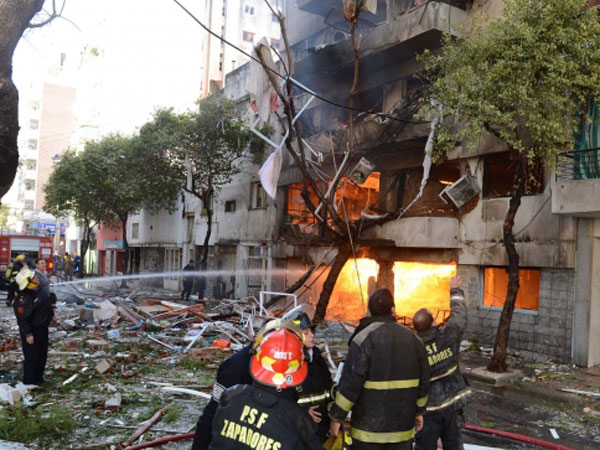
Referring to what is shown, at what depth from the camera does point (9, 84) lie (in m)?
4.40

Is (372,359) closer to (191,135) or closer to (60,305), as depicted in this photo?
(60,305)

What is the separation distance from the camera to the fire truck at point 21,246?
2723 cm

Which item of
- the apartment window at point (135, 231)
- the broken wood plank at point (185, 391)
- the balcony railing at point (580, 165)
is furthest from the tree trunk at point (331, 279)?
the apartment window at point (135, 231)

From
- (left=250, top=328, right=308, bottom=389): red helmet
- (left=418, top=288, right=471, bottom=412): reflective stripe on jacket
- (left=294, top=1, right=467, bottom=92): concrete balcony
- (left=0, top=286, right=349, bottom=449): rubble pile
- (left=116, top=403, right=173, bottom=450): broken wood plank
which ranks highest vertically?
(left=294, top=1, right=467, bottom=92): concrete balcony

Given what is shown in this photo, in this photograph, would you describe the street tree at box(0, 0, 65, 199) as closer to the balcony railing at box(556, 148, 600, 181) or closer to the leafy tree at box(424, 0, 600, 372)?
the leafy tree at box(424, 0, 600, 372)

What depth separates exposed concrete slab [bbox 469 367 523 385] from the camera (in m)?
9.73

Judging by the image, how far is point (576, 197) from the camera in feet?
35.8

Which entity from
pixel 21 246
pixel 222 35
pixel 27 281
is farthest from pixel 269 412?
pixel 222 35

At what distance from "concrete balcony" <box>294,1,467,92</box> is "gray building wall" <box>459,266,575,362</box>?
6840 millimetres

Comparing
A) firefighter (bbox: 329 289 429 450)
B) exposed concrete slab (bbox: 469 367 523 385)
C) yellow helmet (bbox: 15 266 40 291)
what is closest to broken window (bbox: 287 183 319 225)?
exposed concrete slab (bbox: 469 367 523 385)

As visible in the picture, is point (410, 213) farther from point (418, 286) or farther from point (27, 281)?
point (27, 281)

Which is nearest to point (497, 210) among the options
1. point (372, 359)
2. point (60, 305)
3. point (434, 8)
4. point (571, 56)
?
point (571, 56)

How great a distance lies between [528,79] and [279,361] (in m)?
8.71

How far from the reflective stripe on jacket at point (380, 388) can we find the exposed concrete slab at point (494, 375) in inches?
264
